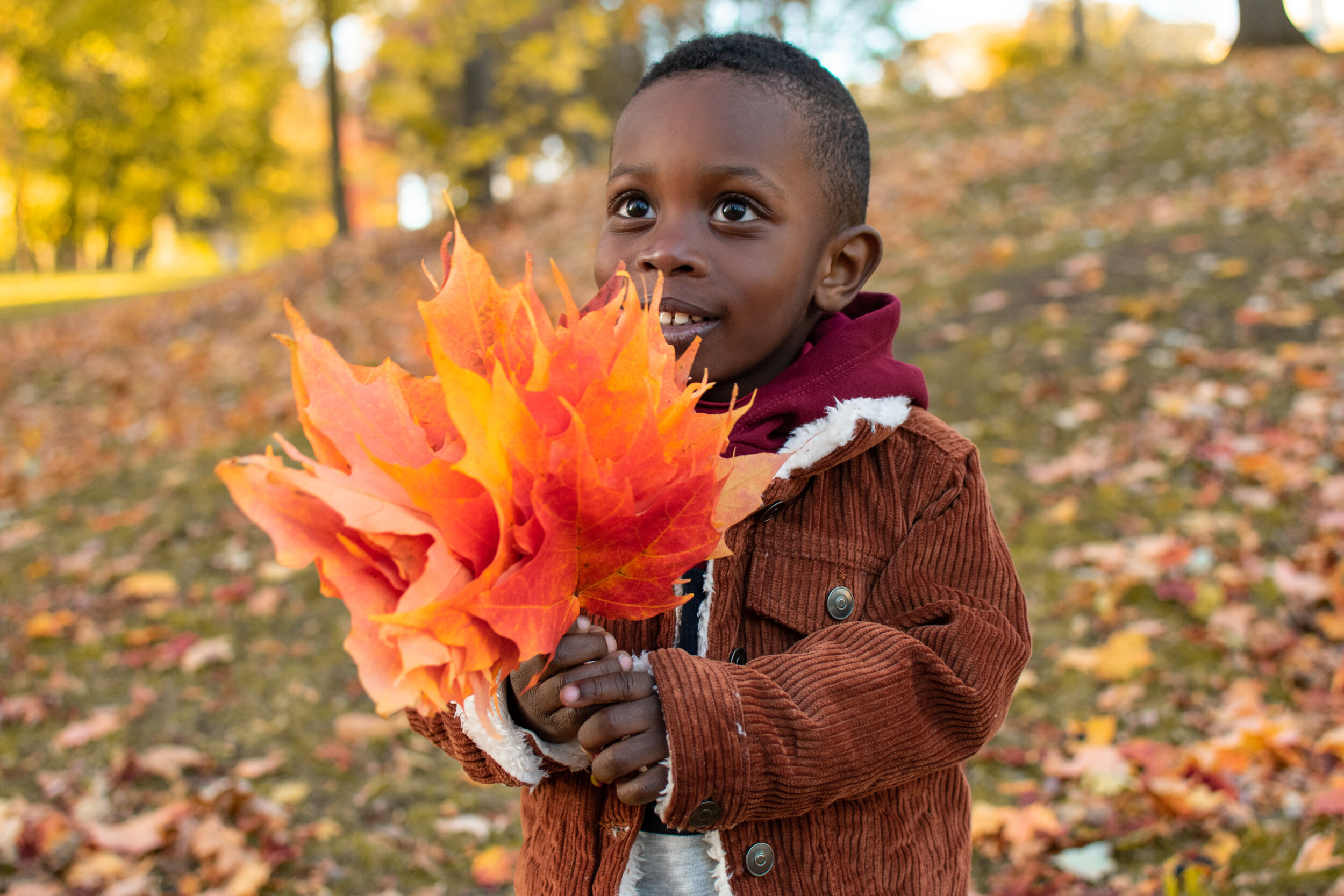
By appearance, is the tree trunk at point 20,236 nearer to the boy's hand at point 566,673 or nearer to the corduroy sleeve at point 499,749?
the corduroy sleeve at point 499,749

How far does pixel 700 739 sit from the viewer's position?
130 cm

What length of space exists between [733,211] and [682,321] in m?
0.20

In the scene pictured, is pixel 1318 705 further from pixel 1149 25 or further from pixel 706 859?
pixel 1149 25

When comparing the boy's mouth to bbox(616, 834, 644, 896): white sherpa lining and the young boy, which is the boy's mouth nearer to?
the young boy

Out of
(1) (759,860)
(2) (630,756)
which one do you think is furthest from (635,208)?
(1) (759,860)

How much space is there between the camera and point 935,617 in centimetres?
153

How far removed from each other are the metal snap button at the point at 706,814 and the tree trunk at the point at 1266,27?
1399cm

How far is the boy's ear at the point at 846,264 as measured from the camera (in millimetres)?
1772

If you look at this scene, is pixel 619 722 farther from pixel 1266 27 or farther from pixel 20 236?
pixel 20 236

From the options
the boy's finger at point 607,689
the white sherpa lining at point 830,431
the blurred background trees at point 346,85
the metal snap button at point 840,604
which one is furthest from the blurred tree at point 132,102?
the boy's finger at point 607,689

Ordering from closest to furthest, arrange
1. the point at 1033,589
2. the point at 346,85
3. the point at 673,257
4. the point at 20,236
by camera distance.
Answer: the point at 673,257 → the point at 1033,589 → the point at 346,85 → the point at 20,236

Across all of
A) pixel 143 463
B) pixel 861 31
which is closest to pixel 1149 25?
pixel 861 31

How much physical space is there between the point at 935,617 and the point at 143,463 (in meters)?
6.22

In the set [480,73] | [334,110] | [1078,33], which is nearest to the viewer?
[480,73]
